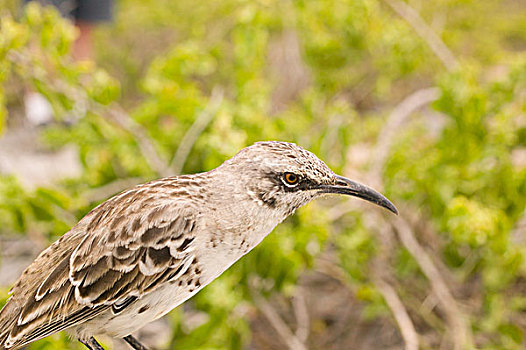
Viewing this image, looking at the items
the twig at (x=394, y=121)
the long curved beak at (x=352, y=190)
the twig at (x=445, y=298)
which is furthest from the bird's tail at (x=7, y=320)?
the twig at (x=394, y=121)

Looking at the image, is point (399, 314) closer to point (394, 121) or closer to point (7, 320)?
point (394, 121)

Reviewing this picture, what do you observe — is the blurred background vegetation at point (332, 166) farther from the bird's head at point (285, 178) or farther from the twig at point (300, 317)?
the bird's head at point (285, 178)

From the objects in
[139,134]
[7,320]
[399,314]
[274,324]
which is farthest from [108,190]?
[399,314]

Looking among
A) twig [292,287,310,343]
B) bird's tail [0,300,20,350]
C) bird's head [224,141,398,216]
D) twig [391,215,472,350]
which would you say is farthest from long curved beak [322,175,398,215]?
twig [292,287,310,343]

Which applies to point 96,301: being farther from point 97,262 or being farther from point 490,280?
point 490,280

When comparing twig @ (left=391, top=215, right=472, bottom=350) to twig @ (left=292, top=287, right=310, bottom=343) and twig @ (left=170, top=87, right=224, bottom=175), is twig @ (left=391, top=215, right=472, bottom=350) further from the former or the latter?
twig @ (left=170, top=87, right=224, bottom=175)

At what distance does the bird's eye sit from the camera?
141 cm

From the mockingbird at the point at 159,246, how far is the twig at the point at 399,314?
127 centimetres

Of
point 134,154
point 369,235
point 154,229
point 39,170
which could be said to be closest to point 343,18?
point 369,235

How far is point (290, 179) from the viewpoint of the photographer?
1418 millimetres

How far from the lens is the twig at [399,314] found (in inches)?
101

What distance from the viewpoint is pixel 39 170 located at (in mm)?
5555

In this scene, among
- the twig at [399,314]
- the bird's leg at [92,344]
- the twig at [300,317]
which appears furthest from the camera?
the twig at [300,317]

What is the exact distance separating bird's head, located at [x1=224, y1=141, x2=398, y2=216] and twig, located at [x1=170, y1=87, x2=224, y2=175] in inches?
48.4
